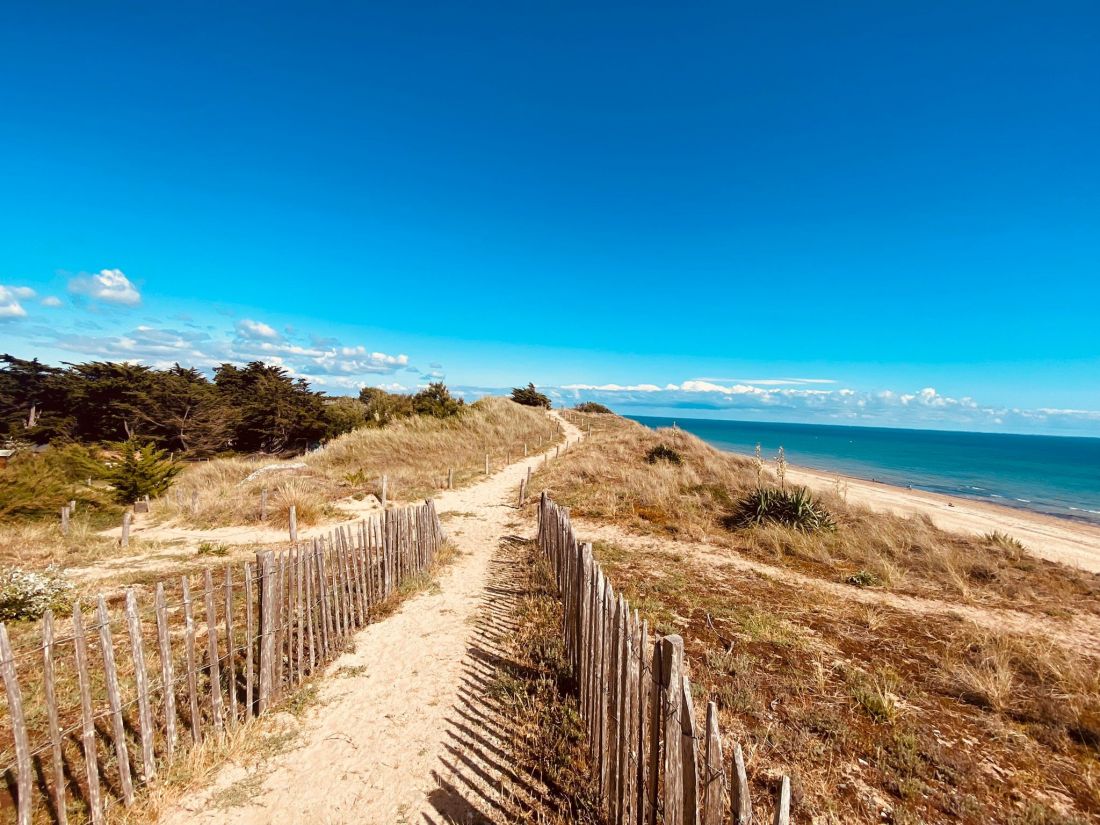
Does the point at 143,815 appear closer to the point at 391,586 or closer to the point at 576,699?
the point at 576,699

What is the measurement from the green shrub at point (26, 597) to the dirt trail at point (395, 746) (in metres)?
4.05

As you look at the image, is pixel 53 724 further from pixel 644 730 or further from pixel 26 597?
pixel 26 597

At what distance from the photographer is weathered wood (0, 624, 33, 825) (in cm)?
251

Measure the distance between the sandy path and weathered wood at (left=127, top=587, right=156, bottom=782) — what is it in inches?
314

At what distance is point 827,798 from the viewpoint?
3.25 m

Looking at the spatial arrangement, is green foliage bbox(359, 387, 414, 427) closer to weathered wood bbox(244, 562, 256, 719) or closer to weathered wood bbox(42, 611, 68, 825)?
weathered wood bbox(244, 562, 256, 719)

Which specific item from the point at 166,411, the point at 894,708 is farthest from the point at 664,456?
the point at 166,411

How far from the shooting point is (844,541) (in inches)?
401

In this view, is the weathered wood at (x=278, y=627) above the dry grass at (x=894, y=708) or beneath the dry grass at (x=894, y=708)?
above

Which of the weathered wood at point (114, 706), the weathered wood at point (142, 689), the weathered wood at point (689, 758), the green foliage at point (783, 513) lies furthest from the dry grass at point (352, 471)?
the weathered wood at point (689, 758)

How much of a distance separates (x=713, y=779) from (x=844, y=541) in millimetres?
10207

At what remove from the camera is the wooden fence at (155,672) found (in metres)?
2.93

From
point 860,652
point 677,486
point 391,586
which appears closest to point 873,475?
point 677,486

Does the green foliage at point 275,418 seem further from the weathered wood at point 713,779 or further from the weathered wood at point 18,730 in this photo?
A: the weathered wood at point 713,779
